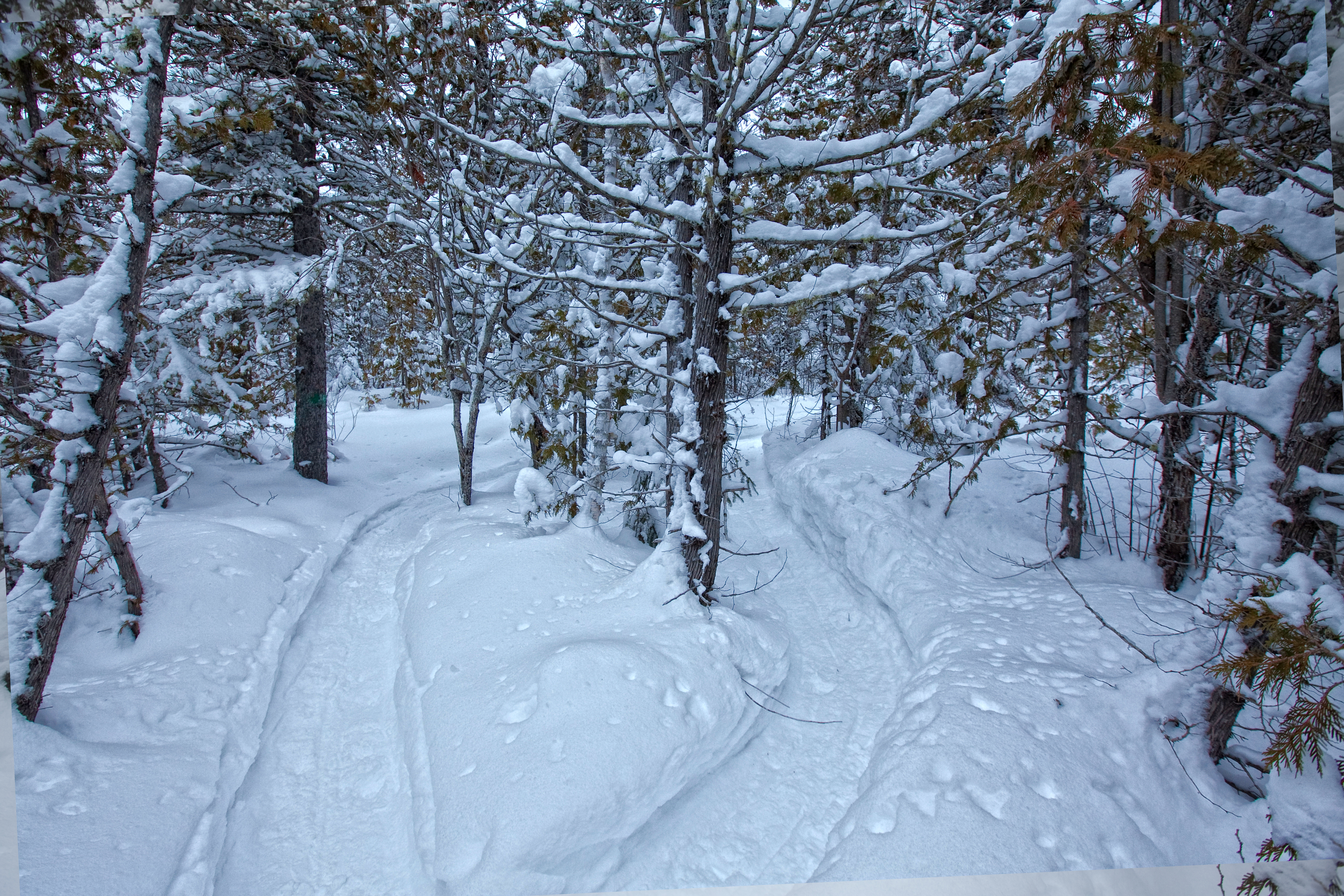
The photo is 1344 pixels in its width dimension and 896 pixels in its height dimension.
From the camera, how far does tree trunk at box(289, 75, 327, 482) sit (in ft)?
21.9

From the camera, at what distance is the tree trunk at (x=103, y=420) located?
264 cm

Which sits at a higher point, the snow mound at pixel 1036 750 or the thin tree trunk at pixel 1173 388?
the thin tree trunk at pixel 1173 388

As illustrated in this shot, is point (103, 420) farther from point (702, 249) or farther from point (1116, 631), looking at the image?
point (1116, 631)

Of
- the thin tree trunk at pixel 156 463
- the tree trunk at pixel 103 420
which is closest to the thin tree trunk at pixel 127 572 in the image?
the tree trunk at pixel 103 420

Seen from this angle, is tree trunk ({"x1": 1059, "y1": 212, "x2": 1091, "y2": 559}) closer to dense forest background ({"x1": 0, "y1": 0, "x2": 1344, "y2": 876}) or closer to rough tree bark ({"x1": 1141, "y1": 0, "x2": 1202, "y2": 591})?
dense forest background ({"x1": 0, "y1": 0, "x2": 1344, "y2": 876})

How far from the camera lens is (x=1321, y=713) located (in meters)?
1.50

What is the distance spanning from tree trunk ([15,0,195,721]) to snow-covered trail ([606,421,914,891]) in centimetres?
295

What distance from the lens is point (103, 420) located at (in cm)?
286

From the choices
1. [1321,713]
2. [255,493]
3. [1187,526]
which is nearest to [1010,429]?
[1187,526]

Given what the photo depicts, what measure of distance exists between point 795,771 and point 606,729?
3.30 feet

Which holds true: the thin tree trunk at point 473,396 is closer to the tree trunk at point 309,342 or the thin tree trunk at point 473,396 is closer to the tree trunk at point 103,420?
the tree trunk at point 309,342

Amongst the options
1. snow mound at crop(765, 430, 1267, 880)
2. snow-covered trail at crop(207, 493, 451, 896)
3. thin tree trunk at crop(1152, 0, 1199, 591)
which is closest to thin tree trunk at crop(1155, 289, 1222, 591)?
thin tree trunk at crop(1152, 0, 1199, 591)

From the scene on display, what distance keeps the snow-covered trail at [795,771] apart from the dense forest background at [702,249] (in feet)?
3.05

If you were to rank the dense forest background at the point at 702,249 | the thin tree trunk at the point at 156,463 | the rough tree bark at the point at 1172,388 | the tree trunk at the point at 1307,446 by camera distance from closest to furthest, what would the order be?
the tree trunk at the point at 1307,446
the dense forest background at the point at 702,249
the rough tree bark at the point at 1172,388
the thin tree trunk at the point at 156,463
